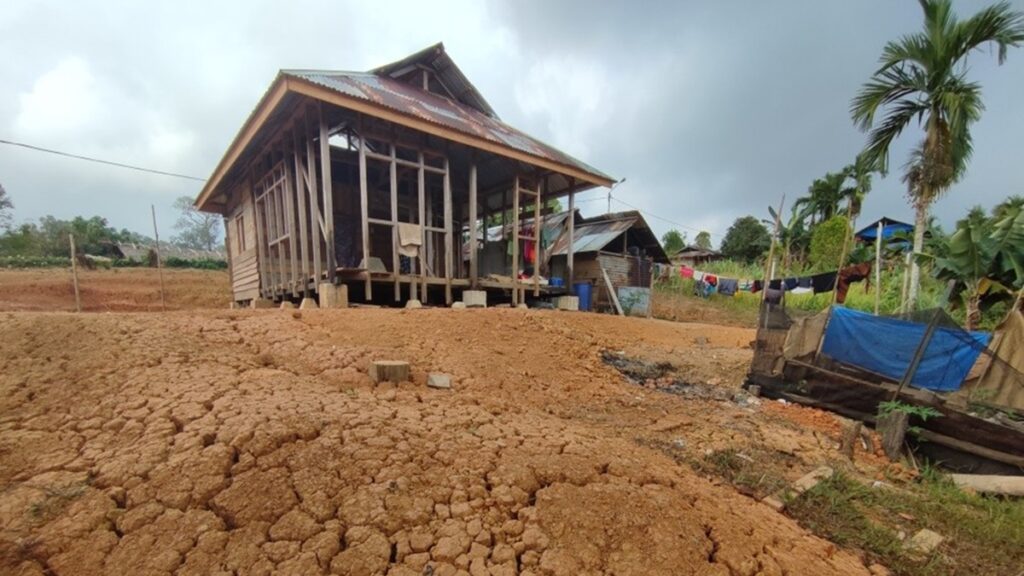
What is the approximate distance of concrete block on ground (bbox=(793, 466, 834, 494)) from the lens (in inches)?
113

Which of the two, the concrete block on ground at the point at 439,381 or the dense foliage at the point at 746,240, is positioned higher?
the dense foliage at the point at 746,240

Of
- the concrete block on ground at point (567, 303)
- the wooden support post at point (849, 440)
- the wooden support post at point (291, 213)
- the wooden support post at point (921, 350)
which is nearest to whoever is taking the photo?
the wooden support post at point (849, 440)

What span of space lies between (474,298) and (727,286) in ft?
51.0

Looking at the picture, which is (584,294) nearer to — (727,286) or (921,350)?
(921,350)

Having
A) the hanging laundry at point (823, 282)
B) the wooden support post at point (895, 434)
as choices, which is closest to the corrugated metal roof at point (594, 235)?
the hanging laundry at point (823, 282)

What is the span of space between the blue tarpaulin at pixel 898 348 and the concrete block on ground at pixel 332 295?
7371mm

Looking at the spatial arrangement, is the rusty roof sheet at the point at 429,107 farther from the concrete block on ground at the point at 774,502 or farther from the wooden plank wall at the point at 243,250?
the concrete block on ground at the point at 774,502

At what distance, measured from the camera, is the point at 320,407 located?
2.73 m

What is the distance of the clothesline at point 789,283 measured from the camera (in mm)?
12856

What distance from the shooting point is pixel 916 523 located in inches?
109

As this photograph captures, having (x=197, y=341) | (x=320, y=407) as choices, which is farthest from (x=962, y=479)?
(x=197, y=341)

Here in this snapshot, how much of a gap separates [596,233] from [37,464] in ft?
55.2

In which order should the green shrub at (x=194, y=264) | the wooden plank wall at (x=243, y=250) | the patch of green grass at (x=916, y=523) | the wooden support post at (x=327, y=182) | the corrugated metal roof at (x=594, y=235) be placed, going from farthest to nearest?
the green shrub at (x=194, y=264) < the corrugated metal roof at (x=594, y=235) < the wooden plank wall at (x=243, y=250) < the wooden support post at (x=327, y=182) < the patch of green grass at (x=916, y=523)

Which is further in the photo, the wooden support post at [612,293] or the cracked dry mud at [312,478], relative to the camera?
the wooden support post at [612,293]
